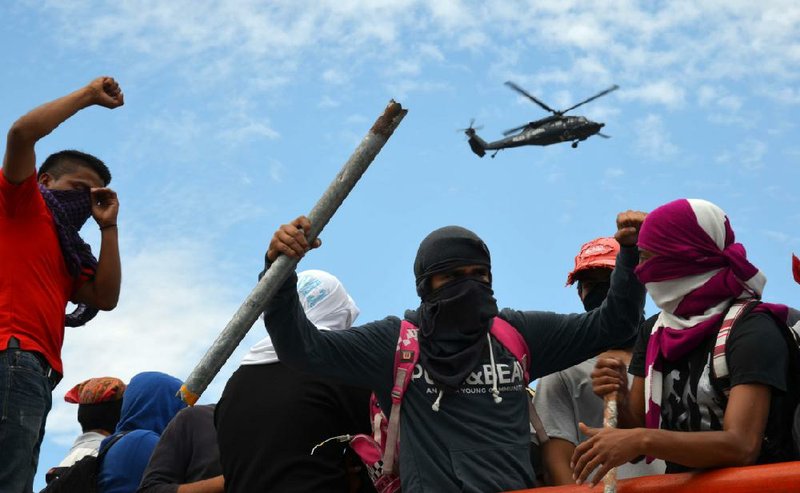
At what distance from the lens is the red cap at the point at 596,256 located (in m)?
5.47

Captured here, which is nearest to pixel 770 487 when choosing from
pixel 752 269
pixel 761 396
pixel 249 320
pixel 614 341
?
pixel 761 396

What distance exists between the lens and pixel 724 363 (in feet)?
12.7

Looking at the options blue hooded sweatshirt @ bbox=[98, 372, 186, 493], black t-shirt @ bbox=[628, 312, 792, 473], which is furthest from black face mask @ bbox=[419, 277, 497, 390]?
blue hooded sweatshirt @ bbox=[98, 372, 186, 493]

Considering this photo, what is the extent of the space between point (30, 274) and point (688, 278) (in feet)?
9.82

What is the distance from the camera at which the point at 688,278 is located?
413cm

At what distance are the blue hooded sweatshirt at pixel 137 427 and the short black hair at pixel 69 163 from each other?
4.54ft

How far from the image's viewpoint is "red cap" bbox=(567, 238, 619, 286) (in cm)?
547

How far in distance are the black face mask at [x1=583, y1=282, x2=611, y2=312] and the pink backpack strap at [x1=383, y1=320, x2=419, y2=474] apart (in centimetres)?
131

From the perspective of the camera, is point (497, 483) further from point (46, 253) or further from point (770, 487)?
point (46, 253)

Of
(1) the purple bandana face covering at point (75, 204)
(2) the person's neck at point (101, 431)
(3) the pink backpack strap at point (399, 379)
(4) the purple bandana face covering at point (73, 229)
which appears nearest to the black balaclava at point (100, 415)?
(2) the person's neck at point (101, 431)

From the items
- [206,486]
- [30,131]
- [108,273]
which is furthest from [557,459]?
[30,131]

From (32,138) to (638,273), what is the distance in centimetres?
279

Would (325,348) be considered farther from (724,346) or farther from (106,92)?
(106,92)

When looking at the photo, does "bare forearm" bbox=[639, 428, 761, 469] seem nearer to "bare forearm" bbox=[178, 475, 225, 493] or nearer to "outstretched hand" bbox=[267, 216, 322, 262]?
"outstretched hand" bbox=[267, 216, 322, 262]
